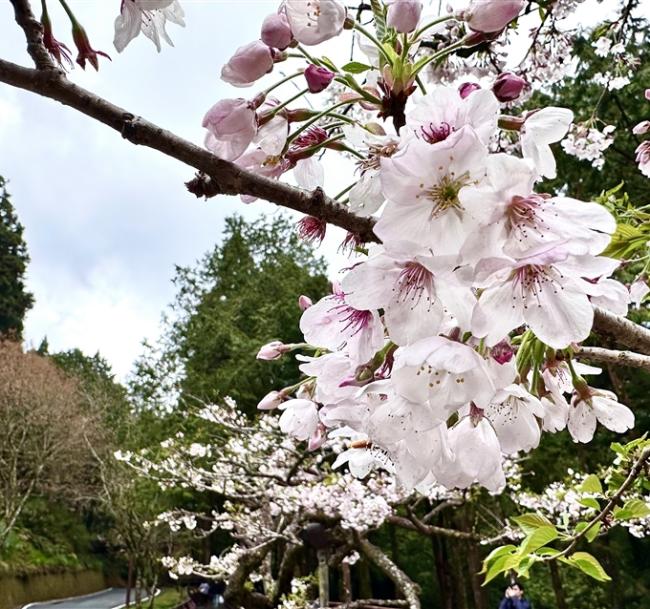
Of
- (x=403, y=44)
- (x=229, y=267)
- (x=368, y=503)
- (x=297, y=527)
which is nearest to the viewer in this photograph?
(x=403, y=44)

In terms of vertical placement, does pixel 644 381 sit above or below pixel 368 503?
above

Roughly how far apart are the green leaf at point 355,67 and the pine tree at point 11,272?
28.7 m

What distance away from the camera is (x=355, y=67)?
75 centimetres

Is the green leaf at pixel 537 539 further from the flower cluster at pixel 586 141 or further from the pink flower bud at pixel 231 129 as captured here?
the flower cluster at pixel 586 141

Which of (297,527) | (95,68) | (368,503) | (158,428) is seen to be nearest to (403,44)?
(95,68)

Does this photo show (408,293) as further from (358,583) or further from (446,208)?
(358,583)

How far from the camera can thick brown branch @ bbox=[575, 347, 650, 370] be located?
0.94 metres

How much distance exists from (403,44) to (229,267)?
58.9 ft

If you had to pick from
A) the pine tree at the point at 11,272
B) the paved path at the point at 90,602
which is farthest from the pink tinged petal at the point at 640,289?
the pine tree at the point at 11,272

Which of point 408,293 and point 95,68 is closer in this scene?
point 408,293

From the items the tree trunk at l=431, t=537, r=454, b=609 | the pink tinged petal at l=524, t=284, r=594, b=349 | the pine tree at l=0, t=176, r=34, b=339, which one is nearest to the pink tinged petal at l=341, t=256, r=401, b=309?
the pink tinged petal at l=524, t=284, r=594, b=349

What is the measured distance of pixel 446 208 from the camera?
562 millimetres

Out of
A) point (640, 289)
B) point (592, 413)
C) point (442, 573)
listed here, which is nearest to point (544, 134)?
point (592, 413)

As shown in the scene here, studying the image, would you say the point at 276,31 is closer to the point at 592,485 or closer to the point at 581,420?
the point at 581,420
